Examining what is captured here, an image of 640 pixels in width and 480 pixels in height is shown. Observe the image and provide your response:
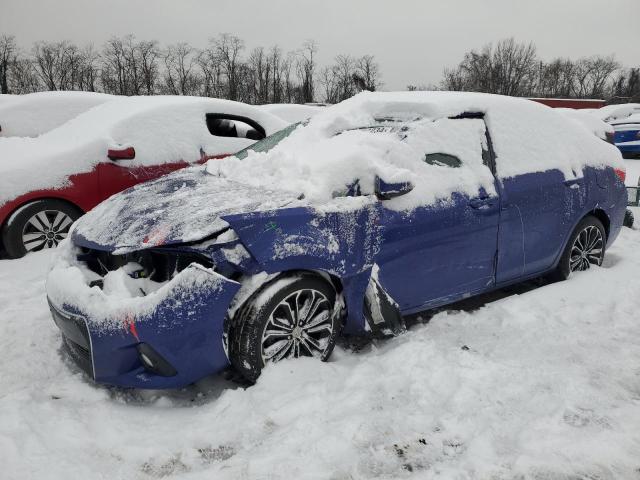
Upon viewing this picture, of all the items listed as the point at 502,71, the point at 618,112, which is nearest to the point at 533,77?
the point at 502,71

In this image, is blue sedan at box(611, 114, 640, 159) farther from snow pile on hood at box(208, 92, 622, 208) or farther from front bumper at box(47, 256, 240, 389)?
front bumper at box(47, 256, 240, 389)

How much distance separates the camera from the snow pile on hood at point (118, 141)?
4531 mm

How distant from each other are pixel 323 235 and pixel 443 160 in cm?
113

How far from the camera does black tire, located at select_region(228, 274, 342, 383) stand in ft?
7.98


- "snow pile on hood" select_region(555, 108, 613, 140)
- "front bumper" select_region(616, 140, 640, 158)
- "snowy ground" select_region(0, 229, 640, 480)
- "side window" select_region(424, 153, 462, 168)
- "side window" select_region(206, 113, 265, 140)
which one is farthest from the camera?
"front bumper" select_region(616, 140, 640, 158)

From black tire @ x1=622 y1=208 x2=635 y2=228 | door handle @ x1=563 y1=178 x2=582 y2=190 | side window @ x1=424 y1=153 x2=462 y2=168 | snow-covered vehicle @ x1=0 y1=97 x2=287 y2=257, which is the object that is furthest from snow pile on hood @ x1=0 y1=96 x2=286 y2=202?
black tire @ x1=622 y1=208 x2=635 y2=228

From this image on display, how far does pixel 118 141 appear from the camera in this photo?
493 cm

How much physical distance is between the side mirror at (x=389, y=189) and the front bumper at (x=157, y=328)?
0.97 meters

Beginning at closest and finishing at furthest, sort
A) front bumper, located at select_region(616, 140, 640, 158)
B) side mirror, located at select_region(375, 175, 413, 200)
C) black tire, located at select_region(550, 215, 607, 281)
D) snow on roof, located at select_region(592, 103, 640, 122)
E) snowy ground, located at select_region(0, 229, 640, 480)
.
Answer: snowy ground, located at select_region(0, 229, 640, 480), side mirror, located at select_region(375, 175, 413, 200), black tire, located at select_region(550, 215, 607, 281), front bumper, located at select_region(616, 140, 640, 158), snow on roof, located at select_region(592, 103, 640, 122)

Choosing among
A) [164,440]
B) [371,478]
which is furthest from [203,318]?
[371,478]

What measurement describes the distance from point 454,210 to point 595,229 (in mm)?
1827

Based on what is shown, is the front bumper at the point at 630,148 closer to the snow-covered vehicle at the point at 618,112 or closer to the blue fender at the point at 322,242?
the snow-covered vehicle at the point at 618,112

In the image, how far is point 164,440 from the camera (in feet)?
7.25

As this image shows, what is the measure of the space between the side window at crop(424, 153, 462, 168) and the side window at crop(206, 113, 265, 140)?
2991 mm
